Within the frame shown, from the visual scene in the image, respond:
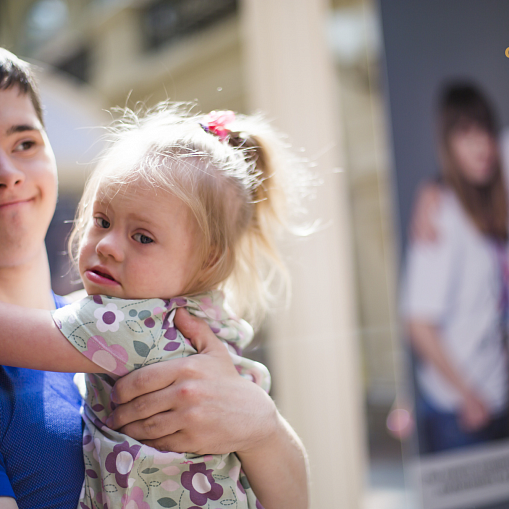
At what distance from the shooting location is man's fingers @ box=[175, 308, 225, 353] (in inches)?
34.1

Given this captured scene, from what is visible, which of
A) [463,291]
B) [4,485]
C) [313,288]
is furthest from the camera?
[313,288]

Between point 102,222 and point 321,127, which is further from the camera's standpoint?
point 321,127

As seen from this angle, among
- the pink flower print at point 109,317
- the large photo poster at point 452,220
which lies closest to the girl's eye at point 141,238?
the pink flower print at point 109,317

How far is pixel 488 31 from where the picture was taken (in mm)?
2355

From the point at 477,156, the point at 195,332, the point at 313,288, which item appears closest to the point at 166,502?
the point at 195,332

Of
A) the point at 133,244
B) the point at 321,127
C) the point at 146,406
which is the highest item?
the point at 321,127

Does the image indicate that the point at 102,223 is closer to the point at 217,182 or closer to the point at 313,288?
the point at 217,182

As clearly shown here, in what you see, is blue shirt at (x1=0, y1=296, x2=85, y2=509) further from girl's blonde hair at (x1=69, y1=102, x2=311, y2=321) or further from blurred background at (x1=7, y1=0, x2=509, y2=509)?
blurred background at (x1=7, y1=0, x2=509, y2=509)

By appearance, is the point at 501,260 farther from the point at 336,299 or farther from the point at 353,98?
the point at 353,98

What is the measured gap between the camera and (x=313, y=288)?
2.68m

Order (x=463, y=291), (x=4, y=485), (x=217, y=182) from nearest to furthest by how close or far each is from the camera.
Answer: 1. (x=4, y=485)
2. (x=217, y=182)
3. (x=463, y=291)

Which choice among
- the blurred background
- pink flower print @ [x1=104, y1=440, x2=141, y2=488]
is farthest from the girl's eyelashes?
the blurred background

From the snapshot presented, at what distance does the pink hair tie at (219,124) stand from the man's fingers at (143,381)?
444 mm

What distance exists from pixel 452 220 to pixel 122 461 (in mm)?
2208
